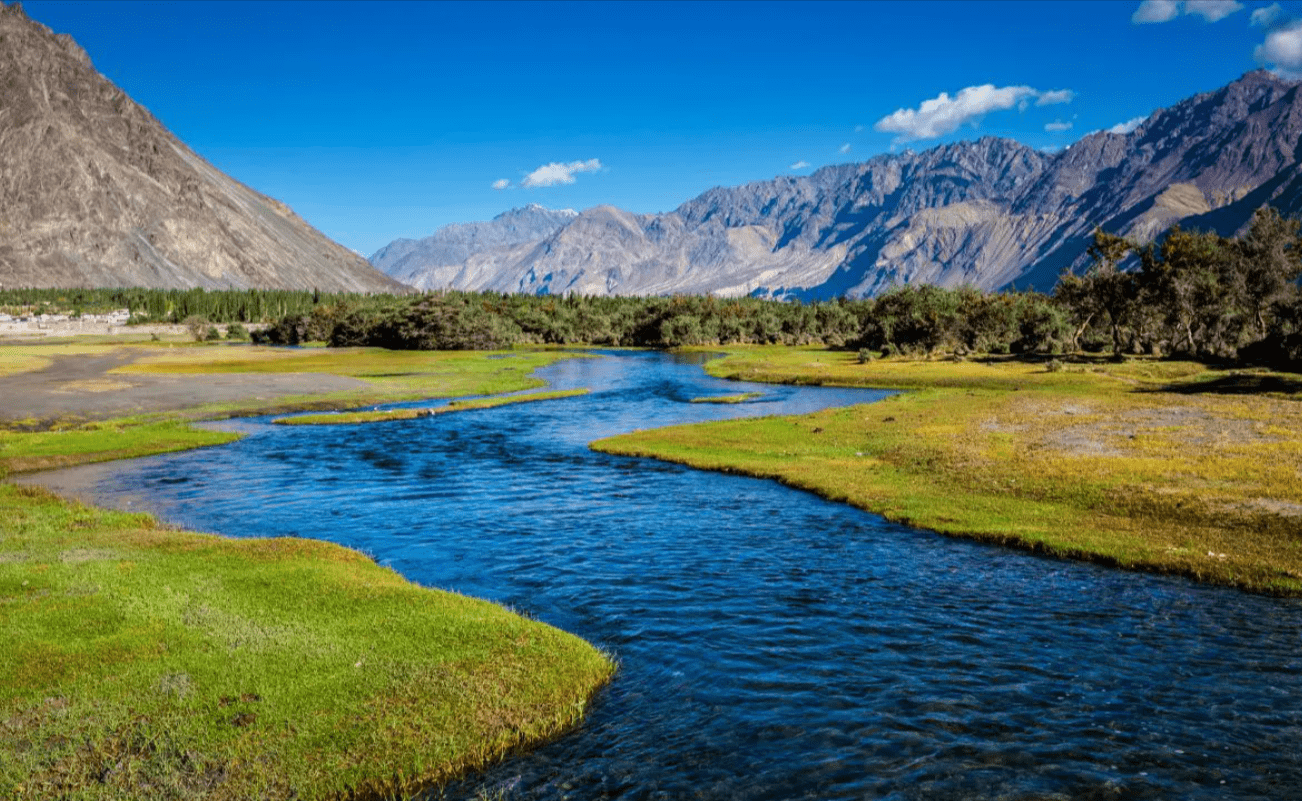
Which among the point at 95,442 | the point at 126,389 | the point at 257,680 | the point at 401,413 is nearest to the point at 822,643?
the point at 257,680

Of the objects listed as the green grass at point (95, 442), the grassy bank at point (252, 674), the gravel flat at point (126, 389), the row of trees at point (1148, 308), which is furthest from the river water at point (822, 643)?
the row of trees at point (1148, 308)

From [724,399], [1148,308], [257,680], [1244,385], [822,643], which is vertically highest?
[1148,308]

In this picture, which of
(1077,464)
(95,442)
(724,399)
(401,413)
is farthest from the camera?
(724,399)

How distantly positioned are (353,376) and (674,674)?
326ft

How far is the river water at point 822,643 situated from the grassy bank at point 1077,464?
2.37 m

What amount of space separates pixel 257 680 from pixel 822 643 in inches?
538

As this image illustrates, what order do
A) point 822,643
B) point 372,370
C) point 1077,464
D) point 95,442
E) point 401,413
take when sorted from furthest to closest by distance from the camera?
1. point 372,370
2. point 401,413
3. point 95,442
4. point 1077,464
5. point 822,643

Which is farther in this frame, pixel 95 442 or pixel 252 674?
pixel 95 442

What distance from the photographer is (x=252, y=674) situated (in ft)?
55.6

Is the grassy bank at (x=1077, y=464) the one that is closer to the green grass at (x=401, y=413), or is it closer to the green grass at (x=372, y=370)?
the green grass at (x=401, y=413)

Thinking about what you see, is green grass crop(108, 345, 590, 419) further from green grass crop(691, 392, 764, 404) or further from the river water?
the river water

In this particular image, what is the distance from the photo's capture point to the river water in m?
15.2

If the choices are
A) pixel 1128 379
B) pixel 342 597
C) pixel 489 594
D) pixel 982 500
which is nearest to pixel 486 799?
pixel 342 597

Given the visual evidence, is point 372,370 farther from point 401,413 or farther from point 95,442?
point 95,442
